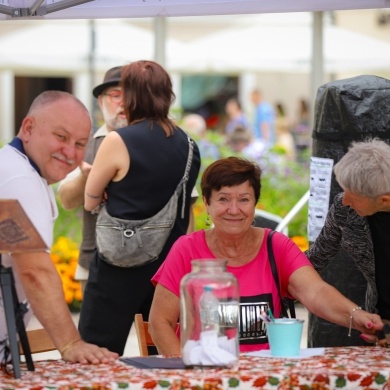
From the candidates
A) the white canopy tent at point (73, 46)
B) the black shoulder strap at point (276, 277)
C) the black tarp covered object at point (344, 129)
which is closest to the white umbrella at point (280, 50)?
the white canopy tent at point (73, 46)

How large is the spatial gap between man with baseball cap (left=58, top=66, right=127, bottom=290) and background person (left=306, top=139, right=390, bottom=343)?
4.40ft

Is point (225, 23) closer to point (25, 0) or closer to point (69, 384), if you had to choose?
point (25, 0)

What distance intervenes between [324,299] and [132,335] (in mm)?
4165

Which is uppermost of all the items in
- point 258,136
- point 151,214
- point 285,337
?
point 258,136

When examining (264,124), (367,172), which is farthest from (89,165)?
(264,124)

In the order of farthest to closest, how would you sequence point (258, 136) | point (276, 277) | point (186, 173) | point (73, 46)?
point (258, 136) < point (73, 46) < point (186, 173) < point (276, 277)

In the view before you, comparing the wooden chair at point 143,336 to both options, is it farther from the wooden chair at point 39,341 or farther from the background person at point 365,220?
the background person at point 365,220

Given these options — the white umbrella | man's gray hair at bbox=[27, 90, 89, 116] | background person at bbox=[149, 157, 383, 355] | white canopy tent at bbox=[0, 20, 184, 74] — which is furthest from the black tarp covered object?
white canopy tent at bbox=[0, 20, 184, 74]

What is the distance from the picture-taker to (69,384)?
9.21ft

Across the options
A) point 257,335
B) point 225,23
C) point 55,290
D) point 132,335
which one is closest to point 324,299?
point 257,335

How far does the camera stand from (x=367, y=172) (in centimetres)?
360

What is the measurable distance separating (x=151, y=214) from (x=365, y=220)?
3.60ft

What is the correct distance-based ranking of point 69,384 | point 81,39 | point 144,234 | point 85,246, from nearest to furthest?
point 69,384 → point 144,234 → point 85,246 → point 81,39

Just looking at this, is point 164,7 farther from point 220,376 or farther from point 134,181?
point 220,376
